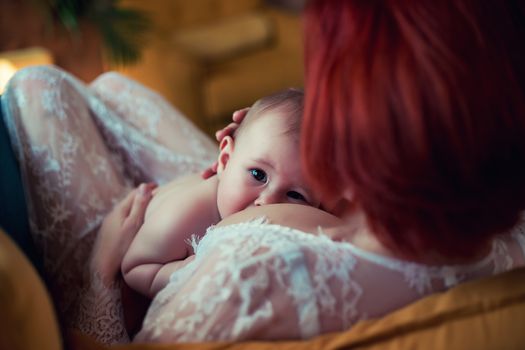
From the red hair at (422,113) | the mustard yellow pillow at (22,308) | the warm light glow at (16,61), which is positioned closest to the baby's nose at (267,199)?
the red hair at (422,113)

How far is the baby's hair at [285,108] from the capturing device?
0.99 m

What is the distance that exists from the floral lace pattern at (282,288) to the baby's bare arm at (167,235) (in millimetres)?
215

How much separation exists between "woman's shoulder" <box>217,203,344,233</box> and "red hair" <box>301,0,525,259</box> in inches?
5.4

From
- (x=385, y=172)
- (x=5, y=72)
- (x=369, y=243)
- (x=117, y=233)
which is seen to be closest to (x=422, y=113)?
(x=385, y=172)

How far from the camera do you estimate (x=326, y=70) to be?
68cm

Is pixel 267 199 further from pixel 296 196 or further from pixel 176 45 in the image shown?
pixel 176 45

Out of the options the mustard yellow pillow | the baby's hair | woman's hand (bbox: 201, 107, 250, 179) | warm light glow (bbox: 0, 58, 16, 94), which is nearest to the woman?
the mustard yellow pillow

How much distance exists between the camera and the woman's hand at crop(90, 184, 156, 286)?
104cm

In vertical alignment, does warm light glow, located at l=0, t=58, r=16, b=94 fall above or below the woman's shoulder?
below

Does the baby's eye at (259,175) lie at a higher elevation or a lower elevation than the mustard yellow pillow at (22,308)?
lower

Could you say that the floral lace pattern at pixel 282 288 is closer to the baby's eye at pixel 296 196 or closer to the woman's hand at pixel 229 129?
the baby's eye at pixel 296 196

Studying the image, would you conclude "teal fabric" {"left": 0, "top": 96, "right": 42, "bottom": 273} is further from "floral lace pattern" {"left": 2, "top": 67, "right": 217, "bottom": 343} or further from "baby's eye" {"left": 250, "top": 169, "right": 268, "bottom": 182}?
"baby's eye" {"left": 250, "top": 169, "right": 268, "bottom": 182}

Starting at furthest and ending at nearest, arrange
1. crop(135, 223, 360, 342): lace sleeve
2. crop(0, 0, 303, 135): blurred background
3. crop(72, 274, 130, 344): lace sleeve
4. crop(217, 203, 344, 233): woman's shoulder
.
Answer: crop(0, 0, 303, 135): blurred background, crop(72, 274, 130, 344): lace sleeve, crop(217, 203, 344, 233): woman's shoulder, crop(135, 223, 360, 342): lace sleeve

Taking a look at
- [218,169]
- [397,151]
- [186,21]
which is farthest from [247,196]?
[186,21]
